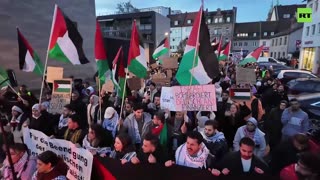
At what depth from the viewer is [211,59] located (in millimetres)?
5582

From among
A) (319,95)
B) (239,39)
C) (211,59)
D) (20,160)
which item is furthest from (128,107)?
(239,39)

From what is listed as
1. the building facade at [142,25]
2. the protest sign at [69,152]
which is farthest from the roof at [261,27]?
the protest sign at [69,152]

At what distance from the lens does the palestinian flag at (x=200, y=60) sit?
5586 millimetres

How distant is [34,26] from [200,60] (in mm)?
11869

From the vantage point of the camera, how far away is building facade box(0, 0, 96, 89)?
13281mm

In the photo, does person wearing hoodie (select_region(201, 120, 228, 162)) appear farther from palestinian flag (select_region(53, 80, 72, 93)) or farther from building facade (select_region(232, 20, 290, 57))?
building facade (select_region(232, 20, 290, 57))

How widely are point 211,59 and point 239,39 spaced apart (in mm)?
74790

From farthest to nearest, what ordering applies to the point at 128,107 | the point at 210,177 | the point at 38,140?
the point at 128,107 → the point at 38,140 → the point at 210,177

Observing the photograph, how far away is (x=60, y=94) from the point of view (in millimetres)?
7324

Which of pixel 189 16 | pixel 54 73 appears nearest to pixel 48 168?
pixel 54 73

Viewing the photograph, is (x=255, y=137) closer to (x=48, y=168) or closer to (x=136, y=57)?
(x=136, y=57)

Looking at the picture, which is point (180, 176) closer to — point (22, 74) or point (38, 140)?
point (38, 140)

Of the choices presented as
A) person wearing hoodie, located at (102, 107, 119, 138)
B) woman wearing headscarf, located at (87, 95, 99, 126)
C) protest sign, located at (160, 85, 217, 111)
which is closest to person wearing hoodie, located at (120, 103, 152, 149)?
person wearing hoodie, located at (102, 107, 119, 138)

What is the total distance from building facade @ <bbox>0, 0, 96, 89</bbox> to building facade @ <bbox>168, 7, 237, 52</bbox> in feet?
204
